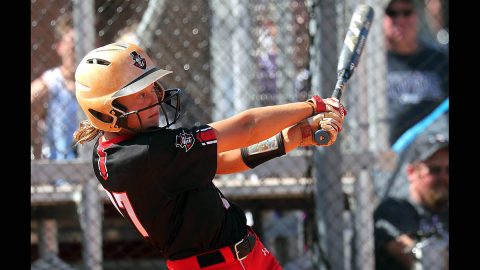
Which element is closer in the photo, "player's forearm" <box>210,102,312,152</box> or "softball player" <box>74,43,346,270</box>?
"softball player" <box>74,43,346,270</box>

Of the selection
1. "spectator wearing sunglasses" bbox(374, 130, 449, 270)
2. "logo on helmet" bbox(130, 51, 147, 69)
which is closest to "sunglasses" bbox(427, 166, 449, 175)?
"spectator wearing sunglasses" bbox(374, 130, 449, 270)

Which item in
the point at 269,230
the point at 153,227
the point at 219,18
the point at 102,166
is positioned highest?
the point at 219,18

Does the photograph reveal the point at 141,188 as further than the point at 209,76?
No

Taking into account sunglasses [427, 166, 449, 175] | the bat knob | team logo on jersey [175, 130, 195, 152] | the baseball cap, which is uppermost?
team logo on jersey [175, 130, 195, 152]

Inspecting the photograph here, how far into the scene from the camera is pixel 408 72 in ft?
20.9

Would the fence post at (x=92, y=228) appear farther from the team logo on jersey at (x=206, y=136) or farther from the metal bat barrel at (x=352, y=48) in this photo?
the team logo on jersey at (x=206, y=136)

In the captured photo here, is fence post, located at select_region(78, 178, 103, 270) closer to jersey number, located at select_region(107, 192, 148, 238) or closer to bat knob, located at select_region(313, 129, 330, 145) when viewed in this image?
jersey number, located at select_region(107, 192, 148, 238)

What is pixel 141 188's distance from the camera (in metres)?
3.44

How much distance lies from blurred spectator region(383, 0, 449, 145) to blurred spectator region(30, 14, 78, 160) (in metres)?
2.18

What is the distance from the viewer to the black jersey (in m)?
3.39

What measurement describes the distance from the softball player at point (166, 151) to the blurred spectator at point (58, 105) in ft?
7.44
